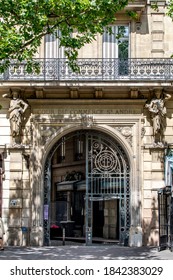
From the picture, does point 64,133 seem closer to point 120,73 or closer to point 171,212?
point 120,73

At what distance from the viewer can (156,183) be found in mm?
20031

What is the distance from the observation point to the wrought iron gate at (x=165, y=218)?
1772cm

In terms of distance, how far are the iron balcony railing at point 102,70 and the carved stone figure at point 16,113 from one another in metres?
0.88

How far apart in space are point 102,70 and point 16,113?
3.65 m

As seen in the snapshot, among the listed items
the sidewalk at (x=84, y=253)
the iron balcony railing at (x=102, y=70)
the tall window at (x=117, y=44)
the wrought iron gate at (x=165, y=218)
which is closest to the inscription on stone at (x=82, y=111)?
the iron balcony railing at (x=102, y=70)

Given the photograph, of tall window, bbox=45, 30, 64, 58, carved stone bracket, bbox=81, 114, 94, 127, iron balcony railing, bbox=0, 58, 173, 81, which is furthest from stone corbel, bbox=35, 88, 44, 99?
carved stone bracket, bbox=81, 114, 94, 127

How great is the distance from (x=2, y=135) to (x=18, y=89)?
6.12 feet

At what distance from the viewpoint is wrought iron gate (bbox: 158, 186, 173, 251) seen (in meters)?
17.7

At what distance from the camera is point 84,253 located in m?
17.6

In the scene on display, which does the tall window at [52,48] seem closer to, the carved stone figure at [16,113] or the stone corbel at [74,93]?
the stone corbel at [74,93]

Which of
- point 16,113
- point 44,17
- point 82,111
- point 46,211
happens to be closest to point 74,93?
point 82,111

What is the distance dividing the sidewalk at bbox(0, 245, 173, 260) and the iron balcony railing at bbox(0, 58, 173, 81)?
20.5 ft

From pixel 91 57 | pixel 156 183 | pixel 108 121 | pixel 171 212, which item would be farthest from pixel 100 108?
pixel 171 212

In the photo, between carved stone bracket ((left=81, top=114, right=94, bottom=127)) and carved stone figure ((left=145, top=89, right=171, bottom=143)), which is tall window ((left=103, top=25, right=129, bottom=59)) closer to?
carved stone figure ((left=145, top=89, right=171, bottom=143))
